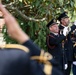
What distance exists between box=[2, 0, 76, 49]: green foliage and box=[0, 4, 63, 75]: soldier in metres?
3.58

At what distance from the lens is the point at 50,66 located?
184 centimetres

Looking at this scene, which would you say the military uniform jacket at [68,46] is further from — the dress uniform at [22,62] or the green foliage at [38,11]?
the dress uniform at [22,62]

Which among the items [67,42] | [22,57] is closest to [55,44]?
[67,42]

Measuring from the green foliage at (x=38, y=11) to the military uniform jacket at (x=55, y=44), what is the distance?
0.31m

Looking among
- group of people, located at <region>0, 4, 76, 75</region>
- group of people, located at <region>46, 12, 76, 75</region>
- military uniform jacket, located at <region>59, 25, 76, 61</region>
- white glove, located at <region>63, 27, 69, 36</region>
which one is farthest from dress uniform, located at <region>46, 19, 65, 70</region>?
group of people, located at <region>0, 4, 76, 75</region>

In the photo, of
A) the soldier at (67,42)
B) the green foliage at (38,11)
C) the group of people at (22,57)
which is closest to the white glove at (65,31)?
the soldier at (67,42)

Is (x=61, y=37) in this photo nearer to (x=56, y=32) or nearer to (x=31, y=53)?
(x=56, y=32)

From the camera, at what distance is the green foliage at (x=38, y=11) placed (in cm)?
578

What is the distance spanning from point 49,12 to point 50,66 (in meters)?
4.14

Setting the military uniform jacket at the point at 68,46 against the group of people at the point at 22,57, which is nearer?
the group of people at the point at 22,57

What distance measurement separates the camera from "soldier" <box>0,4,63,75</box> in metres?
1.63

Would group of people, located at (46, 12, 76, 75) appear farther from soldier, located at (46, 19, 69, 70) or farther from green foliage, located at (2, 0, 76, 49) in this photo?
green foliage, located at (2, 0, 76, 49)

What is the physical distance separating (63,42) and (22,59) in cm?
592

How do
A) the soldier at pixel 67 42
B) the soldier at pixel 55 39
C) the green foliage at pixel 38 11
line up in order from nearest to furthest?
the green foliage at pixel 38 11 → the soldier at pixel 55 39 → the soldier at pixel 67 42
